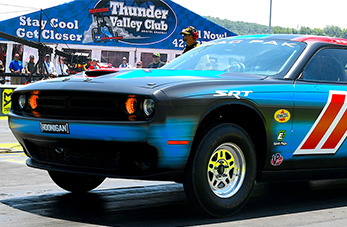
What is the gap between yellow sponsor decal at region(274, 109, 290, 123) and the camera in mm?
5387

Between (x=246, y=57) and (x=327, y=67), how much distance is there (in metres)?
0.78

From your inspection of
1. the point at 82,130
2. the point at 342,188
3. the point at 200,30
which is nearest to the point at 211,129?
the point at 82,130

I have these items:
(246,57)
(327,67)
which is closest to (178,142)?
(246,57)

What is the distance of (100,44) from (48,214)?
105 ft

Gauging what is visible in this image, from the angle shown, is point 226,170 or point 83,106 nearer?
point 83,106

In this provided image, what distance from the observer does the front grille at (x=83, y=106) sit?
482 centimetres

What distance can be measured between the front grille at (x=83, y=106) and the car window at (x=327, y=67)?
1.86 m

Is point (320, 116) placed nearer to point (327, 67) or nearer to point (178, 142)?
point (327, 67)

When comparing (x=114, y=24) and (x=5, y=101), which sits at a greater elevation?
(x=114, y=24)

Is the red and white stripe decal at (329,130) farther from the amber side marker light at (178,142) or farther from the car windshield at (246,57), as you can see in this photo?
the amber side marker light at (178,142)

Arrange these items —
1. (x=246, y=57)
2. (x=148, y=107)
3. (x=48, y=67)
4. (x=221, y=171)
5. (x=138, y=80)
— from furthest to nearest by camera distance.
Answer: (x=48, y=67) → (x=246, y=57) → (x=221, y=171) → (x=138, y=80) → (x=148, y=107)

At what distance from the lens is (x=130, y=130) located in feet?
15.4

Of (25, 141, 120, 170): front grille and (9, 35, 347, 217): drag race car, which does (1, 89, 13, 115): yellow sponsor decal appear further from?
(25, 141, 120, 170): front grille

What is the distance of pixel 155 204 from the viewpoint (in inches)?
231
